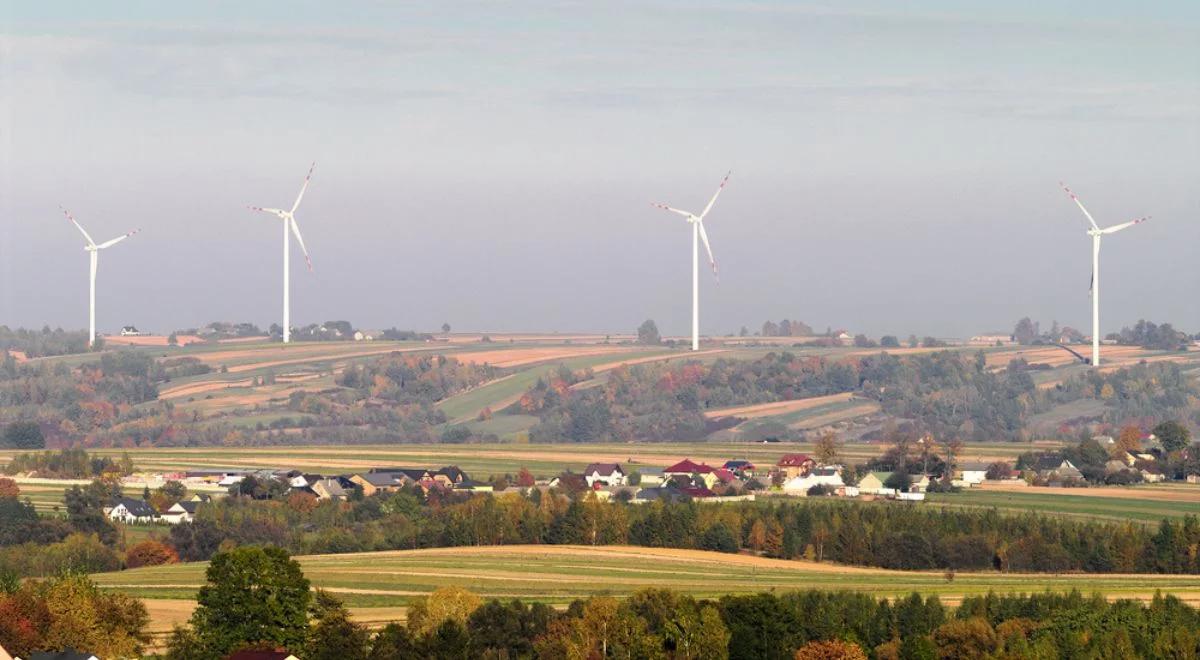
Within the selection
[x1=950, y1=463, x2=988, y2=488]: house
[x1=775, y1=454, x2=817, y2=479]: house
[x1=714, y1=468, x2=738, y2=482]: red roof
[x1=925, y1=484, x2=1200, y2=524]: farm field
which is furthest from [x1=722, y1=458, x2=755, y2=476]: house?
[x1=925, y1=484, x2=1200, y2=524]: farm field

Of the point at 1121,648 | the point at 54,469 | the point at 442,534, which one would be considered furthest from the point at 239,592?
the point at 54,469

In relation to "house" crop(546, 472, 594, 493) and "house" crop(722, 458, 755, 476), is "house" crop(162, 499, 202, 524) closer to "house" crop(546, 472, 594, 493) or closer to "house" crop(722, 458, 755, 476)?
"house" crop(546, 472, 594, 493)

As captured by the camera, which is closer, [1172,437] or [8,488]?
[8,488]

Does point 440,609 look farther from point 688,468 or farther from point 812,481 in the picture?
point 688,468

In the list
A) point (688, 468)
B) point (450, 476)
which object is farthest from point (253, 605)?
point (688, 468)

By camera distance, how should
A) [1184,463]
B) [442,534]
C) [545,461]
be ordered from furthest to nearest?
[545,461] → [1184,463] → [442,534]

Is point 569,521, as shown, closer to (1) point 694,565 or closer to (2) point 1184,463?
(1) point 694,565
